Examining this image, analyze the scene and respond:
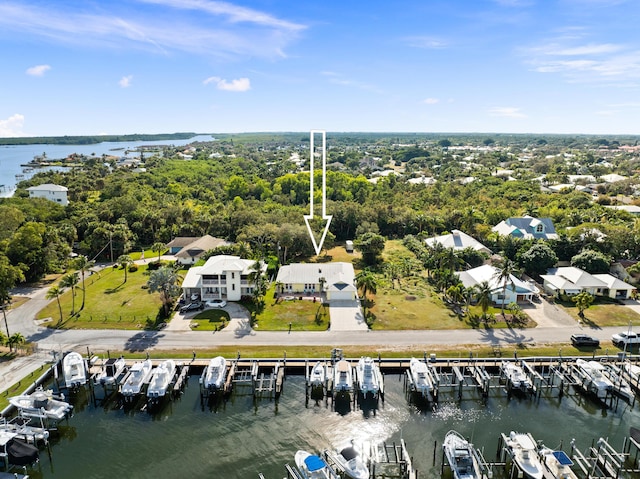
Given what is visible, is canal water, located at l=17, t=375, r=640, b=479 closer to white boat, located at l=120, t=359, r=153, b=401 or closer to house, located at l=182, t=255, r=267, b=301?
white boat, located at l=120, t=359, r=153, b=401

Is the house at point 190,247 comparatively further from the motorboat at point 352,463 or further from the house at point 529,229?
the house at point 529,229

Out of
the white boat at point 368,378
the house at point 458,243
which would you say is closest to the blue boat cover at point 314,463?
the white boat at point 368,378

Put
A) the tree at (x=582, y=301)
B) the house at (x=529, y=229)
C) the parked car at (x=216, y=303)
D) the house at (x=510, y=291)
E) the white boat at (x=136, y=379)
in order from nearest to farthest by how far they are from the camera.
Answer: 1. the white boat at (x=136, y=379)
2. the tree at (x=582, y=301)
3. the parked car at (x=216, y=303)
4. the house at (x=510, y=291)
5. the house at (x=529, y=229)

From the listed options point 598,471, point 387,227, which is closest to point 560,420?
point 598,471

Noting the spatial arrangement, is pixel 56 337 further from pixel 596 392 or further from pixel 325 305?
pixel 596 392

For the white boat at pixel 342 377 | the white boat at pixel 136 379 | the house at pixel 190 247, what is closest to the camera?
the white boat at pixel 136 379

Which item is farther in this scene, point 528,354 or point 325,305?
point 325,305
